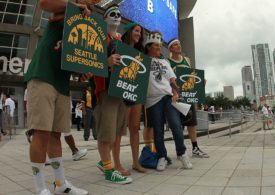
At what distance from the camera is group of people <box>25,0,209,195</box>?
2.78 meters

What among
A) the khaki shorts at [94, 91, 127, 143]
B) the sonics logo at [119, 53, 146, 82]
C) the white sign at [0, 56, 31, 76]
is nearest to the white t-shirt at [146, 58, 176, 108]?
the sonics logo at [119, 53, 146, 82]

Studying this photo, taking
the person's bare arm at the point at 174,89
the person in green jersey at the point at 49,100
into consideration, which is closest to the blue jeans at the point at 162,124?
the person's bare arm at the point at 174,89

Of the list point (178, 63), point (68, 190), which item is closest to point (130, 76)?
point (68, 190)

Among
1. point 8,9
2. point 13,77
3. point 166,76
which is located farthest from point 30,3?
point 166,76

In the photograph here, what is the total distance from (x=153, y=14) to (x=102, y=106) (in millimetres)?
18341

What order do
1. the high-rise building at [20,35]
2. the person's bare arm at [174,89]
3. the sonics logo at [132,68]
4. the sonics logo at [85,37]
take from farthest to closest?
1. the high-rise building at [20,35]
2. the person's bare arm at [174,89]
3. the sonics logo at [132,68]
4. the sonics logo at [85,37]

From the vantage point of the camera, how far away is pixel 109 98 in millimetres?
3617

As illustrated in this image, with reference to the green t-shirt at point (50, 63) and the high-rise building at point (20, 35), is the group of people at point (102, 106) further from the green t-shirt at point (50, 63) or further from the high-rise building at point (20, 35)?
the high-rise building at point (20, 35)

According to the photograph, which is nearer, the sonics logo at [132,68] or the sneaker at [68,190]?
the sneaker at [68,190]

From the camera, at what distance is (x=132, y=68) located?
12.6ft

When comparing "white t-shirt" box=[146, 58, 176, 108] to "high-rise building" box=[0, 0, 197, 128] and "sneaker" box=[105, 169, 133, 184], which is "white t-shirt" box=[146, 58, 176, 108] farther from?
"high-rise building" box=[0, 0, 197, 128]

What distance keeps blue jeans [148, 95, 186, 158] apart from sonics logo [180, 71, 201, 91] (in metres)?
1.01

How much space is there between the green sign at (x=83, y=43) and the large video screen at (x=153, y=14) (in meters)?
15.9

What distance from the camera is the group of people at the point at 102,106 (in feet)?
9.13
